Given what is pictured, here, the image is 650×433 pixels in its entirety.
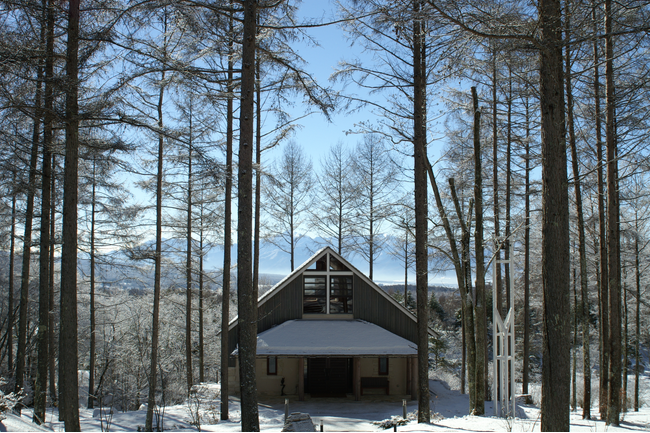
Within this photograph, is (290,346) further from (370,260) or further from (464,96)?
(464,96)

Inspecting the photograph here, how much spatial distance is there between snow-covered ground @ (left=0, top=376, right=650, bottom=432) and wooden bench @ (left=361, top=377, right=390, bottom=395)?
811 millimetres

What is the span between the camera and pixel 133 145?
8.91 m

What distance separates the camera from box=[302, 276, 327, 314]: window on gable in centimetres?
1820

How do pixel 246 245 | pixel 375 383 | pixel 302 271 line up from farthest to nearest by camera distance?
pixel 302 271 < pixel 375 383 < pixel 246 245

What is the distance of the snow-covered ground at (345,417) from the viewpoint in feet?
32.1

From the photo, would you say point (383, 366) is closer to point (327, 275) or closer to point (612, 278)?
point (327, 275)

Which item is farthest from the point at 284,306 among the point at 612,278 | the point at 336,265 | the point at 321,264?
the point at 612,278


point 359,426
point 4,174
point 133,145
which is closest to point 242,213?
point 133,145

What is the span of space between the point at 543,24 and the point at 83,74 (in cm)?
792

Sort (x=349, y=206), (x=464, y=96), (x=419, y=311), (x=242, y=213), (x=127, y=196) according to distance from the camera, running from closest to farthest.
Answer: (x=242, y=213), (x=419, y=311), (x=464, y=96), (x=127, y=196), (x=349, y=206)

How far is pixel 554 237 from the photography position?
5961mm

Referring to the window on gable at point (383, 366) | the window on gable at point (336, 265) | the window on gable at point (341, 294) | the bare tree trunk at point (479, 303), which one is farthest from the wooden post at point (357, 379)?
the bare tree trunk at point (479, 303)

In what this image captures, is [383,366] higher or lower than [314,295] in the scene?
lower

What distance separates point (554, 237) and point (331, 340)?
37.1 feet
